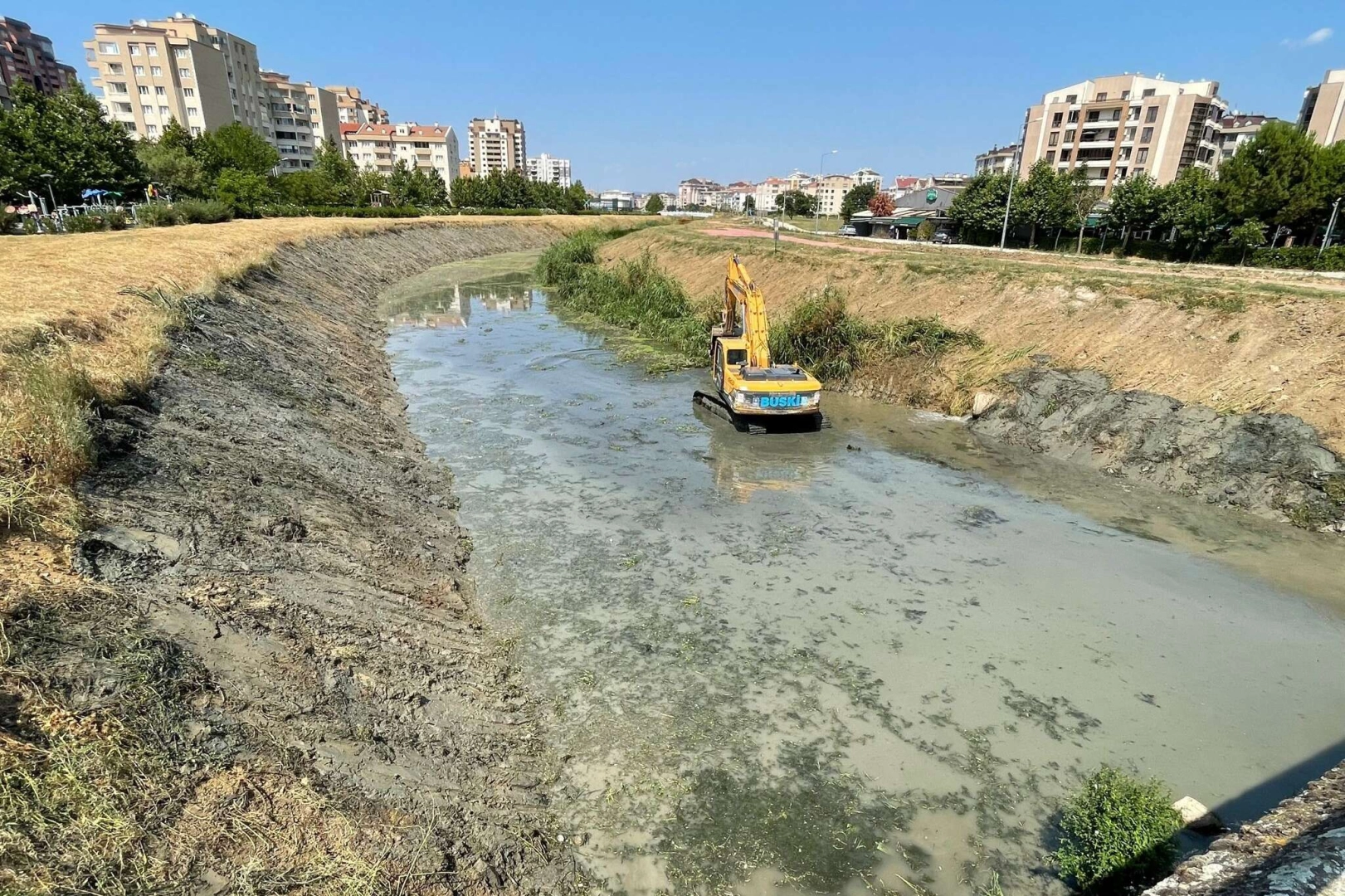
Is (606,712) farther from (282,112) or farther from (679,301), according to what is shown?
(282,112)

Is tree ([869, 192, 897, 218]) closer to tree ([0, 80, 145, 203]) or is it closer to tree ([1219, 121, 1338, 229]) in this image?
tree ([1219, 121, 1338, 229])

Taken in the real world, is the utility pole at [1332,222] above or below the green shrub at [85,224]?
above

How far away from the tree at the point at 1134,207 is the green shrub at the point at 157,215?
204ft

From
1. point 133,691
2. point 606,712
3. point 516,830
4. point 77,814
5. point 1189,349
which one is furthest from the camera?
point 1189,349

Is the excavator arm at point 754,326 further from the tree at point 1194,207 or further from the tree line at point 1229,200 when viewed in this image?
the tree at point 1194,207

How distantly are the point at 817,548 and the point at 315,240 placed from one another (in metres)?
36.3

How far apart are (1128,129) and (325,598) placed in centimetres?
10243

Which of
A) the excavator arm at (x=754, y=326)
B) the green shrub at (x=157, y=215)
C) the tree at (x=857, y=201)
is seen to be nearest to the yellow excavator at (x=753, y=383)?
the excavator arm at (x=754, y=326)

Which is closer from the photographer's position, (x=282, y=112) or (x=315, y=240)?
(x=315, y=240)

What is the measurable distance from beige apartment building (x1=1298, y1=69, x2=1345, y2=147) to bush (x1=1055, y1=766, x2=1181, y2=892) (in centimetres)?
10286

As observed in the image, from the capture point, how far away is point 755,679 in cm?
859

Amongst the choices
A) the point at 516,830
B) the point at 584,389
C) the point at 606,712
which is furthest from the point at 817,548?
the point at 584,389

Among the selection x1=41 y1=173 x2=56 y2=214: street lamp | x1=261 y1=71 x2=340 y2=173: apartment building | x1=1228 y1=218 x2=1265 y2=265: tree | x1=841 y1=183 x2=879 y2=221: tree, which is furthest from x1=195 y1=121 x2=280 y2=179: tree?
x1=841 y1=183 x2=879 y2=221: tree

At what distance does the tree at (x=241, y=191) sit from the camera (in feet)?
158
